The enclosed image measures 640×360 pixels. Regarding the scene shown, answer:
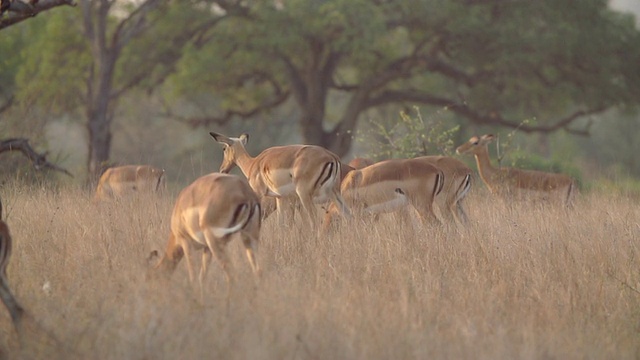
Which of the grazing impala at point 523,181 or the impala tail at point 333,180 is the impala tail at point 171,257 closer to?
the impala tail at point 333,180

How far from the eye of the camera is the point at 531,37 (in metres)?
20.5

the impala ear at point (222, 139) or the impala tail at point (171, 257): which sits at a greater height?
the impala tail at point (171, 257)

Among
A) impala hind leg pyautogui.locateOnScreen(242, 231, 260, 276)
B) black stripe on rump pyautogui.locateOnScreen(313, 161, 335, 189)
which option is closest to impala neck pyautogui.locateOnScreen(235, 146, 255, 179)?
black stripe on rump pyautogui.locateOnScreen(313, 161, 335, 189)

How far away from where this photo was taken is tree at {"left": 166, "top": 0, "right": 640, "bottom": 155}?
19.8 metres

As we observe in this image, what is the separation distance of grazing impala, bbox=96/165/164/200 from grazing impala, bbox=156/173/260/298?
543 centimetres

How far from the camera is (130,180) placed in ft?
38.9

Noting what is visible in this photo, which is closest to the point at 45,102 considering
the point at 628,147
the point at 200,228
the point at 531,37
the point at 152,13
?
the point at 152,13

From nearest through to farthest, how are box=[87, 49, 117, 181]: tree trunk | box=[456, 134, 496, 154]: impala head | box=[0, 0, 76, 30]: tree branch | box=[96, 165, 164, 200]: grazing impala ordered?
box=[0, 0, 76, 30]: tree branch, box=[96, 165, 164, 200]: grazing impala, box=[456, 134, 496, 154]: impala head, box=[87, 49, 117, 181]: tree trunk

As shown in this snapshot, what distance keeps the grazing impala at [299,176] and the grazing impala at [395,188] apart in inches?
6.7

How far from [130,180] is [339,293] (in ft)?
20.9

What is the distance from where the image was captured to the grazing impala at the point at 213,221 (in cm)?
580

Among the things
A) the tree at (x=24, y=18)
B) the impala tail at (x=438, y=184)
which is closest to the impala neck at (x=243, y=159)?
the impala tail at (x=438, y=184)

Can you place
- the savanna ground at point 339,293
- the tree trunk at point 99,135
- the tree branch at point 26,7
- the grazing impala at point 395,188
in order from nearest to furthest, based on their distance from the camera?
the savanna ground at point 339,293 → the tree branch at point 26,7 → the grazing impala at point 395,188 → the tree trunk at point 99,135

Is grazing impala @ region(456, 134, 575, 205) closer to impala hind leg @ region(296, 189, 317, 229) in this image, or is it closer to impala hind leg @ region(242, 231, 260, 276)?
impala hind leg @ region(296, 189, 317, 229)
